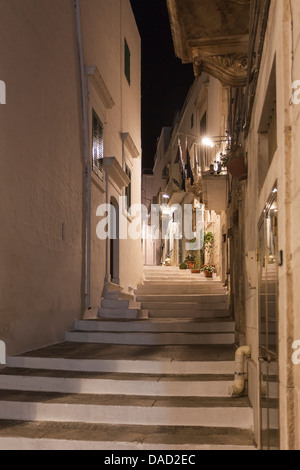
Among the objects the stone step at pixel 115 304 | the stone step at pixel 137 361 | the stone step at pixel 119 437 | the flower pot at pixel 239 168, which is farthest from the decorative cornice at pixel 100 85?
the stone step at pixel 119 437

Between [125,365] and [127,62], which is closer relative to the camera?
[125,365]

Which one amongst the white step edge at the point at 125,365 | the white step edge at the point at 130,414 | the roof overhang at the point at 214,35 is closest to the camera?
the white step edge at the point at 130,414

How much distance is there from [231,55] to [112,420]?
17.8ft

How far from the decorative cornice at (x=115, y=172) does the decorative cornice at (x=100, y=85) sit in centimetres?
152

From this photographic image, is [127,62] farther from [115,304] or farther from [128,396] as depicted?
[128,396]

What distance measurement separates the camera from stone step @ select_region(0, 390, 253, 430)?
19.1ft

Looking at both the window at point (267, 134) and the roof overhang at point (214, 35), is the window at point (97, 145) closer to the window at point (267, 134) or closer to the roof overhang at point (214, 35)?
the roof overhang at point (214, 35)

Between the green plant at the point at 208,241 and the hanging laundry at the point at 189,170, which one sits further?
the hanging laundry at the point at 189,170

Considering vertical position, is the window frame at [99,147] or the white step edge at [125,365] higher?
the window frame at [99,147]

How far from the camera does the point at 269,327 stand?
3.89m

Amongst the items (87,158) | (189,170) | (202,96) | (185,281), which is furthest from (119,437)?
(202,96)

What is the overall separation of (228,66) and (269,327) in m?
4.99

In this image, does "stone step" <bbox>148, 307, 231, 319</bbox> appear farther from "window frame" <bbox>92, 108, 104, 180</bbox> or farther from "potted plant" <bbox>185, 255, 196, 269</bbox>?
"potted plant" <bbox>185, 255, 196, 269</bbox>

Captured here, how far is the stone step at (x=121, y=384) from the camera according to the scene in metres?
6.53
